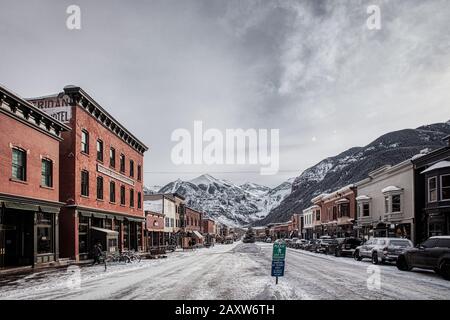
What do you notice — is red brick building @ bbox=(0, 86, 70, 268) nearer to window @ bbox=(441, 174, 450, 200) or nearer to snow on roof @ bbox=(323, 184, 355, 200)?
window @ bbox=(441, 174, 450, 200)

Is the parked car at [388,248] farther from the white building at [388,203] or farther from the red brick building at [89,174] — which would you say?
the red brick building at [89,174]

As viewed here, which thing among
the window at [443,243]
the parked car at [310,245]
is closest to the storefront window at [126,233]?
the parked car at [310,245]

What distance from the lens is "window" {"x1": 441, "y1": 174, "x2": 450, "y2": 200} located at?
3111cm

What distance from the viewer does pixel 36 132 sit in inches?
971

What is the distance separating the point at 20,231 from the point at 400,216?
103 ft

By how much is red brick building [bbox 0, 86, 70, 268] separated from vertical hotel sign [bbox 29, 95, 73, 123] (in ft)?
8.70

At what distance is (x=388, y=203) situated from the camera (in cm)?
4172

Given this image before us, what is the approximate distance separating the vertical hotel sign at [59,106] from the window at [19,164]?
21.9 feet

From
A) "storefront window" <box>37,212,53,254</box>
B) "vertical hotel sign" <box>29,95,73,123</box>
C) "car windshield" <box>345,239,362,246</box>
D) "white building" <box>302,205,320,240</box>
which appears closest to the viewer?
"storefront window" <box>37,212,53,254</box>

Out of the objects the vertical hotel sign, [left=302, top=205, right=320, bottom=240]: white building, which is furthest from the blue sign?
[left=302, top=205, right=320, bottom=240]: white building

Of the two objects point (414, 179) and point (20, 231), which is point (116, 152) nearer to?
point (20, 231)

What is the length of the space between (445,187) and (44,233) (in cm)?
2720

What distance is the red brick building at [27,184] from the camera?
2155 cm
